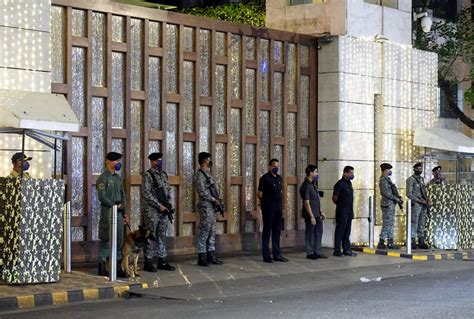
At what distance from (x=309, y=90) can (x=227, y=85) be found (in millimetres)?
2633

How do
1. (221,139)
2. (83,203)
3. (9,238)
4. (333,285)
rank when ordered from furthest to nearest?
(221,139) → (83,203) → (333,285) → (9,238)

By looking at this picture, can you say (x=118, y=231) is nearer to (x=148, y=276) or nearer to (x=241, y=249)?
(x=148, y=276)

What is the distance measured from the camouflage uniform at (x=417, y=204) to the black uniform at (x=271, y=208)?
4.16 metres

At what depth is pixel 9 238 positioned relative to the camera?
50.1 ft

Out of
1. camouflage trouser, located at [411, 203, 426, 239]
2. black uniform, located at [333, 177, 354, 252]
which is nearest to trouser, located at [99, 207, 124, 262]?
black uniform, located at [333, 177, 354, 252]

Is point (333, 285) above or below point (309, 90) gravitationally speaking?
below

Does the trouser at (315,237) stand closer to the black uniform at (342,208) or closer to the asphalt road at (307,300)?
the black uniform at (342,208)

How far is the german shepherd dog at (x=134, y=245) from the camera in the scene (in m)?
16.4

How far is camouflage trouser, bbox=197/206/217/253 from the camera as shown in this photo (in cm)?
1870

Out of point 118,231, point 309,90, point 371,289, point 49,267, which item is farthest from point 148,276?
point 309,90

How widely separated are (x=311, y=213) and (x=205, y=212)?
2.46 meters

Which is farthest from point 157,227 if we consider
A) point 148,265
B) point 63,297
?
point 63,297

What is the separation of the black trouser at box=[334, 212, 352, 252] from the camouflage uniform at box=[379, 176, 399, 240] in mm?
1453

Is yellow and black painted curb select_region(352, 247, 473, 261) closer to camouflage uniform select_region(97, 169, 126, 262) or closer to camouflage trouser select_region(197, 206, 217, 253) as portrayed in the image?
camouflage trouser select_region(197, 206, 217, 253)
